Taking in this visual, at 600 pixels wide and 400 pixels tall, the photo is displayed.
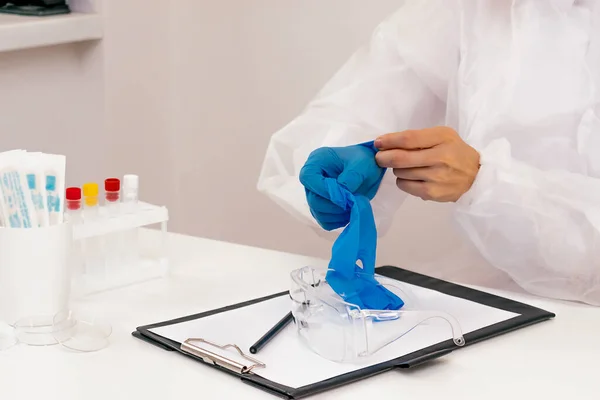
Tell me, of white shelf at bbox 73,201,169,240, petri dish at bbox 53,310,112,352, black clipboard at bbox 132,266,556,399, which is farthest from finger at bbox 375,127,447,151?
petri dish at bbox 53,310,112,352

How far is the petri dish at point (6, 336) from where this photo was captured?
1025 mm

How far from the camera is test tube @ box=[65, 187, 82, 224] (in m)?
1.17

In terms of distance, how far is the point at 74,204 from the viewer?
3.87 feet

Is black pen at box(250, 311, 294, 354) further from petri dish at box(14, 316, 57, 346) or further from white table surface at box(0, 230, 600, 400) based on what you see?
petri dish at box(14, 316, 57, 346)

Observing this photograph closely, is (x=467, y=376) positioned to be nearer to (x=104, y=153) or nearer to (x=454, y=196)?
(x=454, y=196)

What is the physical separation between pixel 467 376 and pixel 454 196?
42cm

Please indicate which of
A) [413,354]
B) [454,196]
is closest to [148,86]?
[454,196]

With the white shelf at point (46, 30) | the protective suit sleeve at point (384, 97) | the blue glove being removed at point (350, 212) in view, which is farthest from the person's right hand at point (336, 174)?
the white shelf at point (46, 30)

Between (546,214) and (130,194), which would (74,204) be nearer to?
(130,194)

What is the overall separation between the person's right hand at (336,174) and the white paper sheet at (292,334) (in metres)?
0.13

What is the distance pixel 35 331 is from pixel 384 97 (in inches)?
31.5

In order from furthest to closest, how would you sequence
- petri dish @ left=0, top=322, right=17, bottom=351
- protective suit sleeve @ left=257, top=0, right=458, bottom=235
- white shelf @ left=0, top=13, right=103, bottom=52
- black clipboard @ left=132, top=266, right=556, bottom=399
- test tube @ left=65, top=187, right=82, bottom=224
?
white shelf @ left=0, top=13, right=103, bottom=52 < protective suit sleeve @ left=257, top=0, right=458, bottom=235 < test tube @ left=65, top=187, right=82, bottom=224 < petri dish @ left=0, top=322, right=17, bottom=351 < black clipboard @ left=132, top=266, right=556, bottom=399

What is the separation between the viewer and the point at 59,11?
2.14 meters

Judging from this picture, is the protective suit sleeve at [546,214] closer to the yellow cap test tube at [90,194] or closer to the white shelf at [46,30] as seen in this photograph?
the yellow cap test tube at [90,194]
